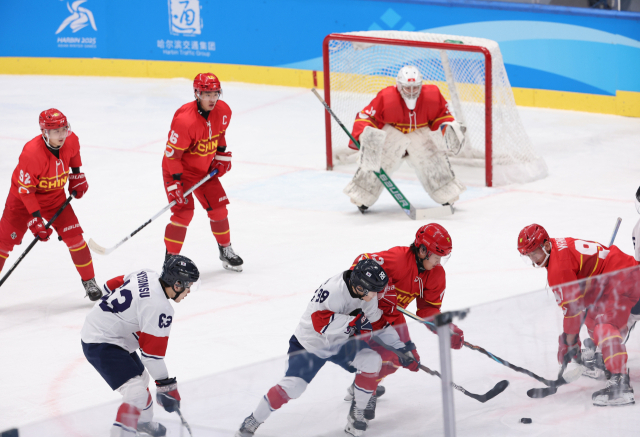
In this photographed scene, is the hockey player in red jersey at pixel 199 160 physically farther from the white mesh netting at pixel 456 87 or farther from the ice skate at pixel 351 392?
the white mesh netting at pixel 456 87

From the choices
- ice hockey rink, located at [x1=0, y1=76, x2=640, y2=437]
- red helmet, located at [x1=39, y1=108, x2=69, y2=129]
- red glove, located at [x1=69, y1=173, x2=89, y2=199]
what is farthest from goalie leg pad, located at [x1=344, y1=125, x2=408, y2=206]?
red helmet, located at [x1=39, y1=108, x2=69, y2=129]

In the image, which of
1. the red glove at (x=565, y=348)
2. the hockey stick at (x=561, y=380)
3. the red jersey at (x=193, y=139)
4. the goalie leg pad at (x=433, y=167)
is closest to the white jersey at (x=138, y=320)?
the hockey stick at (x=561, y=380)

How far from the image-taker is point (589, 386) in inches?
129

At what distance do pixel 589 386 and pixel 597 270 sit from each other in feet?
1.81

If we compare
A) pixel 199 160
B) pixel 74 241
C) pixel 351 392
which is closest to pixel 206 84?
pixel 199 160

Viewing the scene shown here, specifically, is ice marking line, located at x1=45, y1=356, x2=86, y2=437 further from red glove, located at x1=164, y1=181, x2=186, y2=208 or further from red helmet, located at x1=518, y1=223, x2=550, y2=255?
red helmet, located at x1=518, y1=223, x2=550, y2=255

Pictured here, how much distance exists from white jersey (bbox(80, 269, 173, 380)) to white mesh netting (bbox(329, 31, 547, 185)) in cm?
487

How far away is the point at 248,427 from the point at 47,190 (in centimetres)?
271

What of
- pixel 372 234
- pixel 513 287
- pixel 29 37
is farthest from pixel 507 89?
pixel 29 37

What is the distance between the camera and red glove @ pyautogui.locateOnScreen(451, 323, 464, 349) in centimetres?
268

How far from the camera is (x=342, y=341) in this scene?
10.5 ft

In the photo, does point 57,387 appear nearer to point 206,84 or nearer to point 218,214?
point 218,214

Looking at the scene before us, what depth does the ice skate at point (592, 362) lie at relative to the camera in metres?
3.29

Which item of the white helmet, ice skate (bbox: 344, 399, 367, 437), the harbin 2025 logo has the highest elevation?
the harbin 2025 logo
